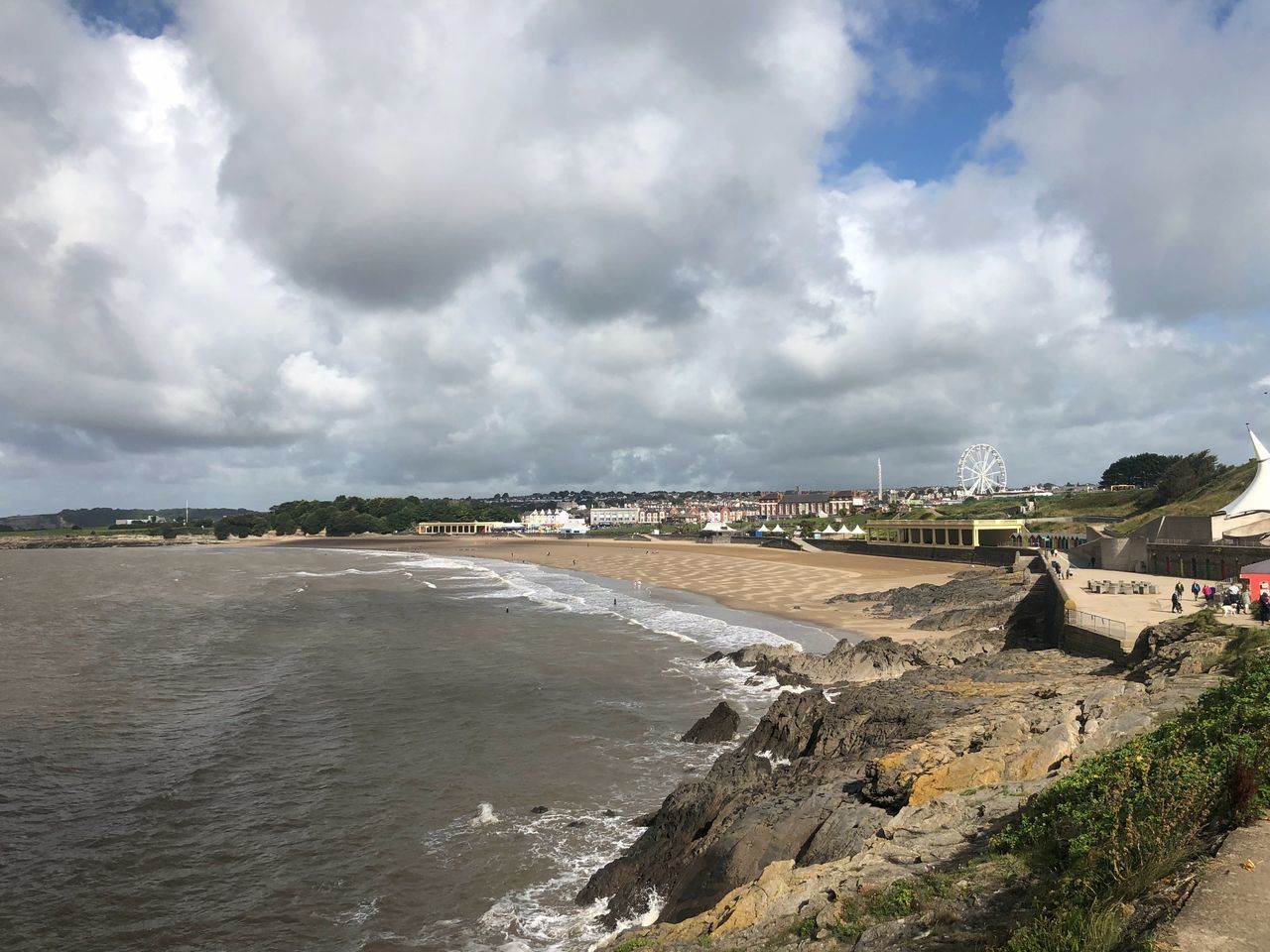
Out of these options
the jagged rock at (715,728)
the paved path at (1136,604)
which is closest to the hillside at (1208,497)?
the paved path at (1136,604)

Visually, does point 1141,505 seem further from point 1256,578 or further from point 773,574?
point 1256,578

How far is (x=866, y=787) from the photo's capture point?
40.0ft

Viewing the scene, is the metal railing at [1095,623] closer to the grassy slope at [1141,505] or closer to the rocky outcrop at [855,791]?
the rocky outcrop at [855,791]

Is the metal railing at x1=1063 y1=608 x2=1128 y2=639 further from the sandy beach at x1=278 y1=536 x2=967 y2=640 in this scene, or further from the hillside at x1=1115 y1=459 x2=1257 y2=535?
the hillside at x1=1115 y1=459 x2=1257 y2=535

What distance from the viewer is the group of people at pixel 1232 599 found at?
22.0m

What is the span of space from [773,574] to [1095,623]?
1733 inches

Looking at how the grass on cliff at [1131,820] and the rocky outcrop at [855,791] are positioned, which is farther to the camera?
the rocky outcrop at [855,791]

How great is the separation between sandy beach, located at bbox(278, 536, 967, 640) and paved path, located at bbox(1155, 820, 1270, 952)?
2862 centimetres

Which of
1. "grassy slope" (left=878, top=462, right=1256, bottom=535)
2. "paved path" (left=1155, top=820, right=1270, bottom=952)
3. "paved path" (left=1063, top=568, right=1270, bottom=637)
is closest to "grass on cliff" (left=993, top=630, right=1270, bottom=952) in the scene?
"paved path" (left=1155, top=820, right=1270, bottom=952)

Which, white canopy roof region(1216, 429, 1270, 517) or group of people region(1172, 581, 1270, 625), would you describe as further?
white canopy roof region(1216, 429, 1270, 517)

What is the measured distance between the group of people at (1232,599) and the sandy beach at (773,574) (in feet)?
32.5

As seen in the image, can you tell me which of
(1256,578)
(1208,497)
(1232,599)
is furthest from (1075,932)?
(1208,497)

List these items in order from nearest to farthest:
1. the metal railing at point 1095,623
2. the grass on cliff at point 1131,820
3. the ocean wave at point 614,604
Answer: the grass on cliff at point 1131,820, the metal railing at point 1095,623, the ocean wave at point 614,604

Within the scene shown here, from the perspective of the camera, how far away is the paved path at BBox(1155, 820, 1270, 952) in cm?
518
